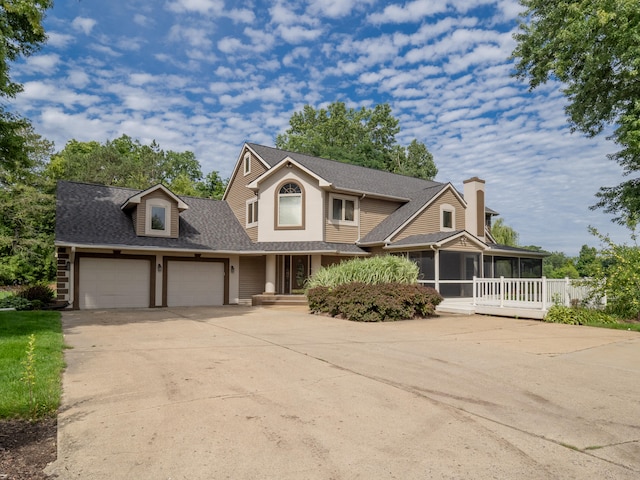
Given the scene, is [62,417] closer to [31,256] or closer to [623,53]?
[623,53]

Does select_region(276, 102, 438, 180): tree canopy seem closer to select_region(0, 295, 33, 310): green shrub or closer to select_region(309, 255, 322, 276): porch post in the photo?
select_region(309, 255, 322, 276): porch post

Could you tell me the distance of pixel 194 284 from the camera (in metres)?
20.6

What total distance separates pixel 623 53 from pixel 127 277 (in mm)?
21107

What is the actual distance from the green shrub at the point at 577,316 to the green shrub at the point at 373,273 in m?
4.71

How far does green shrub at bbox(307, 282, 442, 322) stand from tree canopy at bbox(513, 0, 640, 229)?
9235 mm

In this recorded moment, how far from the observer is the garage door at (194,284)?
2002 centimetres

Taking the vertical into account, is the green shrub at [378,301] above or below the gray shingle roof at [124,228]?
below

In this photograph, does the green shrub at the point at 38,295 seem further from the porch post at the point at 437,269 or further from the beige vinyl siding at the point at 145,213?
the porch post at the point at 437,269

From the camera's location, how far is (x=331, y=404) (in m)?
5.12

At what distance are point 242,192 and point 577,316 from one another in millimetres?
17443

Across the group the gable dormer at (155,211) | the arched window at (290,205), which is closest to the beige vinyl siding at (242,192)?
the arched window at (290,205)

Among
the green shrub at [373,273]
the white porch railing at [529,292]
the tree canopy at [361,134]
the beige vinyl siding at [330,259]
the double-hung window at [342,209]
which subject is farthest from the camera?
the tree canopy at [361,134]

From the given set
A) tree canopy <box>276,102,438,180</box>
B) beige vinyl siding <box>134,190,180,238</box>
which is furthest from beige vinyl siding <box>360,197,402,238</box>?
tree canopy <box>276,102,438,180</box>

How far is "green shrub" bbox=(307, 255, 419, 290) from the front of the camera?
1578cm
